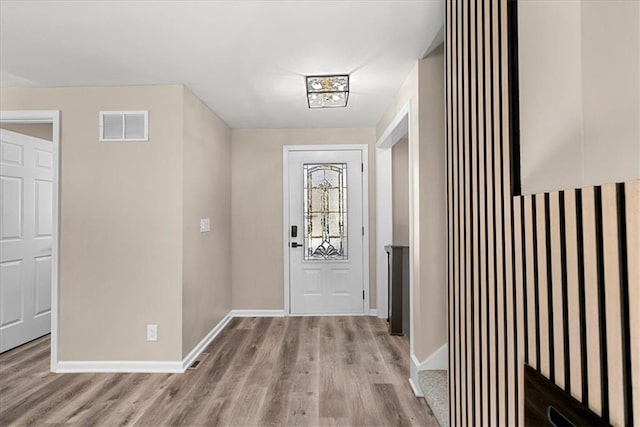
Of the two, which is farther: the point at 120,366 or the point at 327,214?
the point at 327,214

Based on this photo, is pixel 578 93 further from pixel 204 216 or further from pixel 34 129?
pixel 34 129

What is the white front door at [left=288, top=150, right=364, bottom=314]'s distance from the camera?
15.8ft

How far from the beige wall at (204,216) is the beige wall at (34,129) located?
195cm

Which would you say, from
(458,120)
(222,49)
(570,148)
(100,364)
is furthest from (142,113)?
(570,148)

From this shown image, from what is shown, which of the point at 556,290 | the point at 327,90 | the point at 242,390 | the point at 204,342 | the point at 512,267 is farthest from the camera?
the point at 204,342

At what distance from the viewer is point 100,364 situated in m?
3.12

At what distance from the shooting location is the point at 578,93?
107 cm

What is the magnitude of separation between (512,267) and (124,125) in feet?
10.3

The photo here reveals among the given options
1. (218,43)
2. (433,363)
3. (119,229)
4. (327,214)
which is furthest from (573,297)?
(327,214)

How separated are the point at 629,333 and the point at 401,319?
3.39 m

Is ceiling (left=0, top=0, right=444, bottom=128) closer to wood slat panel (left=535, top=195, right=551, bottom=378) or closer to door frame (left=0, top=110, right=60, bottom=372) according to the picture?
door frame (left=0, top=110, right=60, bottom=372)

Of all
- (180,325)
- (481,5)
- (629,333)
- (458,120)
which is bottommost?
(180,325)

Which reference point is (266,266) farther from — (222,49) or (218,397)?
(222,49)

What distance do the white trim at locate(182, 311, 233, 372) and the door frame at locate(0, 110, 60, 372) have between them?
1.05 m
